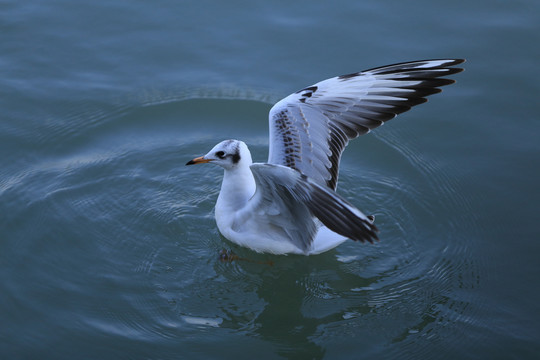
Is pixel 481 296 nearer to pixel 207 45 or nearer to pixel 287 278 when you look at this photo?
pixel 287 278

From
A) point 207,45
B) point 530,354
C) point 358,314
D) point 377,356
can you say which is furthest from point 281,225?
point 207,45

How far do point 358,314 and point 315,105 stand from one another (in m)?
2.09

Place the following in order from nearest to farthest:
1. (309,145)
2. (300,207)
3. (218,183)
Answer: (300,207), (309,145), (218,183)

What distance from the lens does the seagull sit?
21.1 ft

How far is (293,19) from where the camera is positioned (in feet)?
32.5

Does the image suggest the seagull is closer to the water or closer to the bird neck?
the bird neck

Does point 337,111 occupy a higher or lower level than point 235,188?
higher

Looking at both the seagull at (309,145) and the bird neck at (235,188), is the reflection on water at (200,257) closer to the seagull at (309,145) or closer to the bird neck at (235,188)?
the seagull at (309,145)

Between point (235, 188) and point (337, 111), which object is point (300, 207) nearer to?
point (235, 188)

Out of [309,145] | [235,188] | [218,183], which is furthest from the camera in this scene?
[218,183]

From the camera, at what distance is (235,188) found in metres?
6.69

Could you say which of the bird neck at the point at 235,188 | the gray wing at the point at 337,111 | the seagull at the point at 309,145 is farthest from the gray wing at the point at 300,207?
the gray wing at the point at 337,111

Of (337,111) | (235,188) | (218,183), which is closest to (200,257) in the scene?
(235,188)

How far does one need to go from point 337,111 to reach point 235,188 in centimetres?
126
